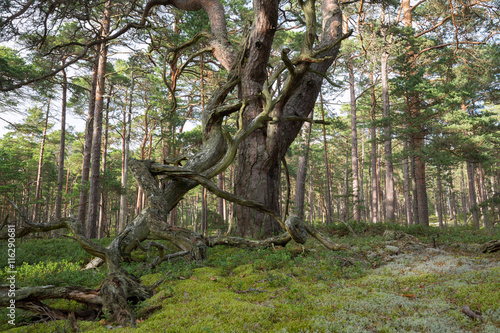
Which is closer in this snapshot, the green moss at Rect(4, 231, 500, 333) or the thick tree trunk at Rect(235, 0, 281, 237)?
the green moss at Rect(4, 231, 500, 333)

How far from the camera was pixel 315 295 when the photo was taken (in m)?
3.40

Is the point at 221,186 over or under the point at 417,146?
under

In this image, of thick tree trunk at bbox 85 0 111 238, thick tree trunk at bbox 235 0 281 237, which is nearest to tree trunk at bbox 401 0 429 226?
thick tree trunk at bbox 235 0 281 237

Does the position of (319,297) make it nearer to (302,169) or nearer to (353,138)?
(302,169)

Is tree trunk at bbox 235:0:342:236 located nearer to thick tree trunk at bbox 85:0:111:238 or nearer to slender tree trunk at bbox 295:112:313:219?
slender tree trunk at bbox 295:112:313:219

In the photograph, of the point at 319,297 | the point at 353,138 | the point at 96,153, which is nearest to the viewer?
the point at 319,297

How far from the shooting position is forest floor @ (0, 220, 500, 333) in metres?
2.50

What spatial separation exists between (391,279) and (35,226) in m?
5.73

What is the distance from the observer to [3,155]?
22859 mm

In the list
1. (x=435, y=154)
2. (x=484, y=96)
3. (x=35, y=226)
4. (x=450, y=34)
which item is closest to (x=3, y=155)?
(x=35, y=226)

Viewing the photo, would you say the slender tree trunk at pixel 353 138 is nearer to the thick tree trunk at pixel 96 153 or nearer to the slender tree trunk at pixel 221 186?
the slender tree trunk at pixel 221 186

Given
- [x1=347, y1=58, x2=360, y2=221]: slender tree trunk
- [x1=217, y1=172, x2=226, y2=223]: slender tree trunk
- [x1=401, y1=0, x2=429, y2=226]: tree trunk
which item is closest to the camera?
[x1=401, y1=0, x2=429, y2=226]: tree trunk

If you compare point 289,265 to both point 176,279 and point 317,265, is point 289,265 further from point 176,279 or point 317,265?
point 176,279

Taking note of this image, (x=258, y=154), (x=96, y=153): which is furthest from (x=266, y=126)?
(x=96, y=153)
